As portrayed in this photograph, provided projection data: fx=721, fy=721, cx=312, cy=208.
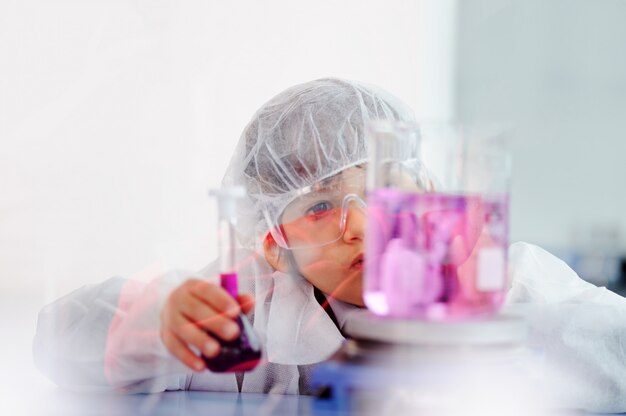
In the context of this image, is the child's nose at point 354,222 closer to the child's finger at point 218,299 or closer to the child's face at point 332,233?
the child's face at point 332,233

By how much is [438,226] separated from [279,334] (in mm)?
670

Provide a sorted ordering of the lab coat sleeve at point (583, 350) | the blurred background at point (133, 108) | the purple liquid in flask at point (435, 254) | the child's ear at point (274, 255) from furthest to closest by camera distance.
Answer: the blurred background at point (133, 108) < the child's ear at point (274, 255) < the lab coat sleeve at point (583, 350) < the purple liquid in flask at point (435, 254)

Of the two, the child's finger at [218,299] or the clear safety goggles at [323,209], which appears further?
the clear safety goggles at [323,209]

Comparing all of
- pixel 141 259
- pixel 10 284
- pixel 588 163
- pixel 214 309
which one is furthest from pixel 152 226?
pixel 588 163

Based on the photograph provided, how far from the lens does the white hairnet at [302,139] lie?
1.37 m

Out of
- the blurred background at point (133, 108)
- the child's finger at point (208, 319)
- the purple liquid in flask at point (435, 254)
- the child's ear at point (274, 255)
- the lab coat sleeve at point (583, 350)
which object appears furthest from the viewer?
the blurred background at point (133, 108)

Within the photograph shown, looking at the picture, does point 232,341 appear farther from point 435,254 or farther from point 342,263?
point 342,263

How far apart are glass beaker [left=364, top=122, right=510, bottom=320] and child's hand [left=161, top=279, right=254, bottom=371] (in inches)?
7.5

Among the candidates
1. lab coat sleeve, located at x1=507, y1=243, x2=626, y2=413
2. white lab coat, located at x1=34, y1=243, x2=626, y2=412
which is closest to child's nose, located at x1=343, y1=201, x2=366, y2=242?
white lab coat, located at x1=34, y1=243, x2=626, y2=412

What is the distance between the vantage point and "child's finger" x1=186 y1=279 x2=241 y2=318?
960 millimetres

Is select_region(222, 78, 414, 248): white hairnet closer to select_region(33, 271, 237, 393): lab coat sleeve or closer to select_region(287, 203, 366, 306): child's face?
select_region(287, 203, 366, 306): child's face

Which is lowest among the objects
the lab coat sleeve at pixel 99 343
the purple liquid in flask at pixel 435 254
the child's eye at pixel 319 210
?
the lab coat sleeve at pixel 99 343

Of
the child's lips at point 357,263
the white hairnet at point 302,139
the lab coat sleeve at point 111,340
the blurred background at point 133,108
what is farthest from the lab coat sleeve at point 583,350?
the blurred background at point 133,108

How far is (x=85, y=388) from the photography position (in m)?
1.27
